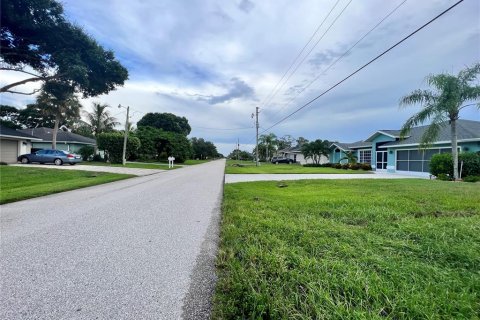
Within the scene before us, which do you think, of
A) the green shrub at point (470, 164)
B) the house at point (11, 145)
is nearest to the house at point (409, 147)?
the green shrub at point (470, 164)

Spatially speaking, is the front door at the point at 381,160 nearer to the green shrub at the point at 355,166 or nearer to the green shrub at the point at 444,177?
the green shrub at the point at 355,166

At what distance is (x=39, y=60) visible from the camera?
14.4 meters

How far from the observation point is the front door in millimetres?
27016

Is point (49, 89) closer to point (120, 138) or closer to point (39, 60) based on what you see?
point (39, 60)

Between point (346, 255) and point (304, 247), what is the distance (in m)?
0.56

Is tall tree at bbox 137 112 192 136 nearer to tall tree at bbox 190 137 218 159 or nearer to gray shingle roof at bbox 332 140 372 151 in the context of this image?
tall tree at bbox 190 137 218 159

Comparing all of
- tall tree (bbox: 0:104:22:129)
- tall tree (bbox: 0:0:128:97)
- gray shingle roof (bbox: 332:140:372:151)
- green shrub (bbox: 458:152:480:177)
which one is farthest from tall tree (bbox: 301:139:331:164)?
tall tree (bbox: 0:104:22:129)

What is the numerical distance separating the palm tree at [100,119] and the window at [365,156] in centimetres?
3957

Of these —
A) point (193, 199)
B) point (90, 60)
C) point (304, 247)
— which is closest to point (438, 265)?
point (304, 247)

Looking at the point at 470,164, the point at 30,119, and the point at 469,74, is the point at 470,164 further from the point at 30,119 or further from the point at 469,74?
the point at 30,119

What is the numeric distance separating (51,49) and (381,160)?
29.8m

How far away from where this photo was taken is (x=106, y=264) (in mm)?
3264

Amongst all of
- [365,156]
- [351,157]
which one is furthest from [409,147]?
[365,156]

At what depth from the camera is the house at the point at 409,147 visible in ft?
61.2
